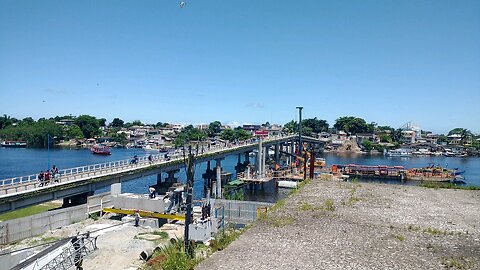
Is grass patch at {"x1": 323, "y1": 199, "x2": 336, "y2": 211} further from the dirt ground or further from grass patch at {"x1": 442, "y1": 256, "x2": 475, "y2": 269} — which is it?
the dirt ground

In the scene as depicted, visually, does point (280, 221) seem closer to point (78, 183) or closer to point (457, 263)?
point (457, 263)

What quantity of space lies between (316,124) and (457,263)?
568 ft

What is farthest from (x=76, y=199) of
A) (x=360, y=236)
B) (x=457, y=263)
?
(x=457, y=263)

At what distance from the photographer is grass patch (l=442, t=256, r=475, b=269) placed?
1163 centimetres

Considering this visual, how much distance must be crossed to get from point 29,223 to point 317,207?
16.1 meters

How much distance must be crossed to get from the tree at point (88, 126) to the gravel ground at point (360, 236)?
5745 inches

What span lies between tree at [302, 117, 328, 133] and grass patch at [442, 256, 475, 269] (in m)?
171

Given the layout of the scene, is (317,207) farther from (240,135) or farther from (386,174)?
(240,135)

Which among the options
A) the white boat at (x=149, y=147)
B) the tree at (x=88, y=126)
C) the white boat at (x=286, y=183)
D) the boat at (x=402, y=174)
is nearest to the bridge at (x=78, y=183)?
the white boat at (x=286, y=183)

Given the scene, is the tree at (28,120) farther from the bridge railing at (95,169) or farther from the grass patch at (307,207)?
the grass patch at (307,207)

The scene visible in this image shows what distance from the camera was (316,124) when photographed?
182 metres

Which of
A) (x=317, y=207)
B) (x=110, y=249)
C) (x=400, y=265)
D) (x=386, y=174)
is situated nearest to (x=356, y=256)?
(x=400, y=265)

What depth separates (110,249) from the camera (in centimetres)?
1912

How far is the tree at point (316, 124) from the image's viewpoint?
595 feet
